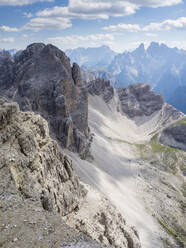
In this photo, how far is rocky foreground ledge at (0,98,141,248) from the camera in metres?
15.3

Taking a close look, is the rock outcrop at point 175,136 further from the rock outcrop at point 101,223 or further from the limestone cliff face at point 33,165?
the limestone cliff face at point 33,165

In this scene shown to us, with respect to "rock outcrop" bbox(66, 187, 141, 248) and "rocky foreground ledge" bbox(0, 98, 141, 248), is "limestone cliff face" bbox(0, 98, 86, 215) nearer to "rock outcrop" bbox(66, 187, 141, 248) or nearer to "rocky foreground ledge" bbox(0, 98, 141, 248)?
"rocky foreground ledge" bbox(0, 98, 141, 248)

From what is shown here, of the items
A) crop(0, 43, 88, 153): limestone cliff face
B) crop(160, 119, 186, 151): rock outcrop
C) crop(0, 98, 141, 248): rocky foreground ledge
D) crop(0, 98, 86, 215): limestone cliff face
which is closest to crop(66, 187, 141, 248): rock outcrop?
crop(0, 98, 141, 248): rocky foreground ledge

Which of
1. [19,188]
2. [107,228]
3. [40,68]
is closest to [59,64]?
[40,68]

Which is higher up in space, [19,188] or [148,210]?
[19,188]

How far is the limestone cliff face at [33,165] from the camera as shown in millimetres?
21936

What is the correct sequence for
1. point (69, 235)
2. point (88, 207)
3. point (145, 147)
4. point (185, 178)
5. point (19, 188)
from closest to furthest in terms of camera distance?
point (69, 235) → point (19, 188) → point (88, 207) → point (185, 178) → point (145, 147)

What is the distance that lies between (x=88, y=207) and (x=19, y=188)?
21.4 m

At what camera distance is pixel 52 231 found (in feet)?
51.2

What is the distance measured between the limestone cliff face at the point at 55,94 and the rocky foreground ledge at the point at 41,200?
39.1 metres

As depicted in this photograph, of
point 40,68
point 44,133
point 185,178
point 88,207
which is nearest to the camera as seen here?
point 44,133

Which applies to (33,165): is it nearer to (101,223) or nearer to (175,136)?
(101,223)

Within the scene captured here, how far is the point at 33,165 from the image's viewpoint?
86.7 feet

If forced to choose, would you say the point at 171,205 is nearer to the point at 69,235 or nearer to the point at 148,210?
the point at 148,210
